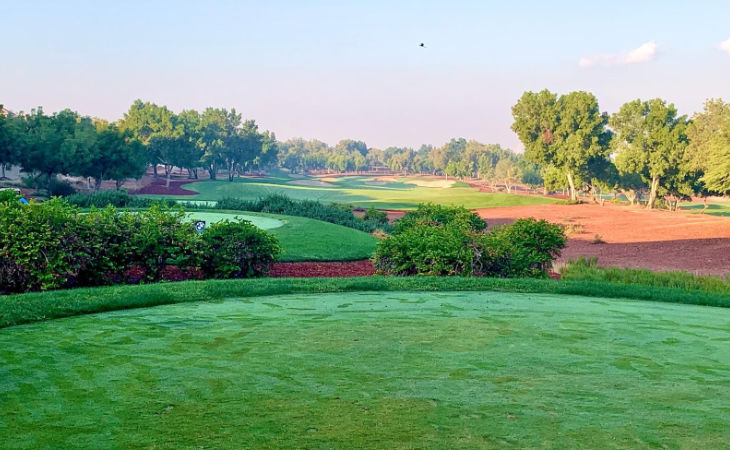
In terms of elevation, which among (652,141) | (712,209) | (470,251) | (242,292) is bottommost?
(712,209)

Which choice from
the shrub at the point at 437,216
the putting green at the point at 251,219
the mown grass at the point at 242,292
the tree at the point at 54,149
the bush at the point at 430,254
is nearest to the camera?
the mown grass at the point at 242,292

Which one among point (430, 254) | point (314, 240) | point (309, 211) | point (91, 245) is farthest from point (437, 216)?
point (309, 211)

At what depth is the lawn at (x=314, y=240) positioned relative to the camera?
17828mm

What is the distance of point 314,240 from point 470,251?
23.4ft

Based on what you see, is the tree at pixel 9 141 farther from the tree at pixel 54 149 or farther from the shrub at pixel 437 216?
the shrub at pixel 437 216

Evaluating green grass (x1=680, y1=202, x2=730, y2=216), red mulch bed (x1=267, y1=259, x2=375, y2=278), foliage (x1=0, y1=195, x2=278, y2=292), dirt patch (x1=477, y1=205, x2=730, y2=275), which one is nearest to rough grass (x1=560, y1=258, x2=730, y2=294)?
dirt patch (x1=477, y1=205, x2=730, y2=275)

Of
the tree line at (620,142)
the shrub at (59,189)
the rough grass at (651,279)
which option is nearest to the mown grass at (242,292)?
the rough grass at (651,279)

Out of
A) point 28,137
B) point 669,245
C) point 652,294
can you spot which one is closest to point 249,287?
point 652,294

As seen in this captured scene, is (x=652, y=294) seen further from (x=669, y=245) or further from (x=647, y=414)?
(x=669, y=245)

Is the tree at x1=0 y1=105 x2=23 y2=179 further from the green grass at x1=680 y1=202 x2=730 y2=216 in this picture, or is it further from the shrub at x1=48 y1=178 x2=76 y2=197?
the green grass at x1=680 y1=202 x2=730 y2=216

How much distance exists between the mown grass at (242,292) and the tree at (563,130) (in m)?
60.8

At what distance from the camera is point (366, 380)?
4.31m

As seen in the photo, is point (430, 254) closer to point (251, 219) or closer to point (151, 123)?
point (251, 219)

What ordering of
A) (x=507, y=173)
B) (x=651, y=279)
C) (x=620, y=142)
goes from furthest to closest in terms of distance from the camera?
1. (x=507, y=173)
2. (x=620, y=142)
3. (x=651, y=279)
